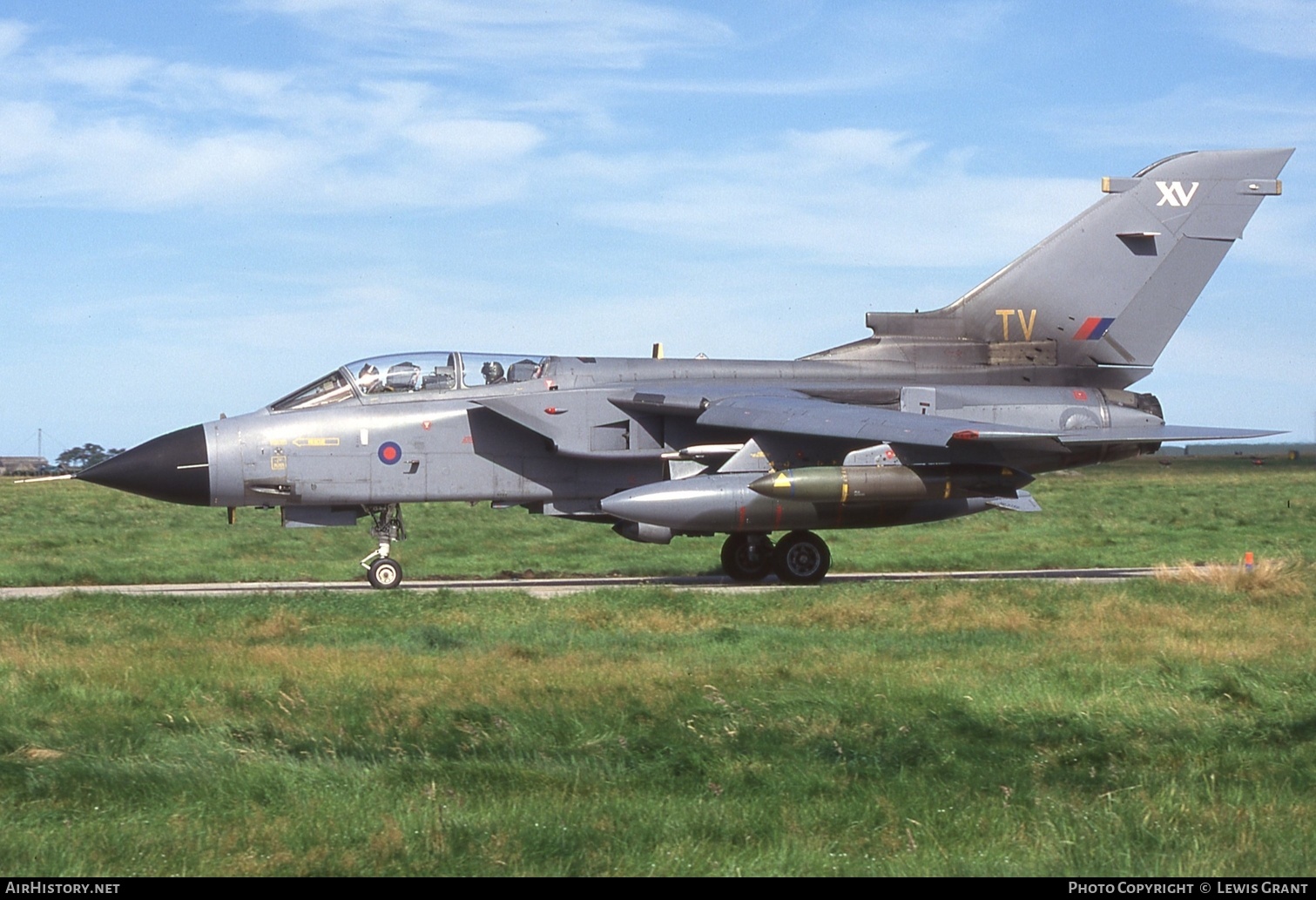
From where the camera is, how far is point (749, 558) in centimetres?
1916

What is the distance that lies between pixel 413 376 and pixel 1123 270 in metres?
Result: 10.4

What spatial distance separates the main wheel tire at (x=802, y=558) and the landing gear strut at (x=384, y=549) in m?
5.24

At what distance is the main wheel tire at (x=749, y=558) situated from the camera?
19.1m

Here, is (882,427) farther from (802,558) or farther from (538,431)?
(538,431)

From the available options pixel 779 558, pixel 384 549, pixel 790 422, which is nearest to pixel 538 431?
pixel 384 549

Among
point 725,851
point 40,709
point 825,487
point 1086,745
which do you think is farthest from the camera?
point 825,487

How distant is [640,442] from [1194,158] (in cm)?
939

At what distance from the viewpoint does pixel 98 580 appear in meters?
20.2

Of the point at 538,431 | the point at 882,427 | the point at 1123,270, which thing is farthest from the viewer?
the point at 1123,270

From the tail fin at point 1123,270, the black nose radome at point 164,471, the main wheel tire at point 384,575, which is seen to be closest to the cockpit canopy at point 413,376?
the black nose radome at point 164,471
